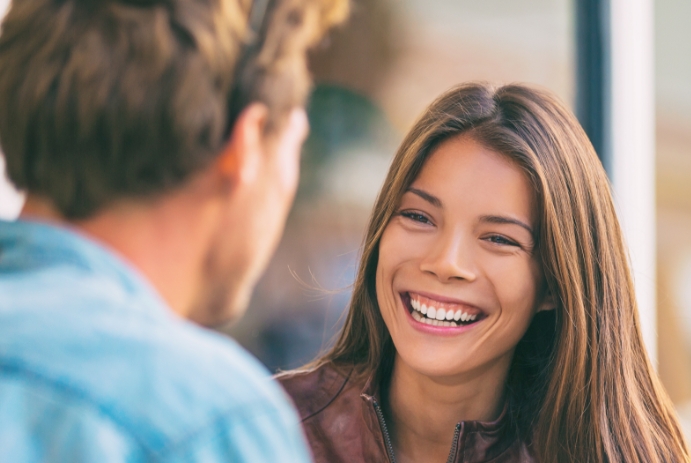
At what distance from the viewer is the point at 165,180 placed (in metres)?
0.63

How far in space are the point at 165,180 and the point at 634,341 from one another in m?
1.10

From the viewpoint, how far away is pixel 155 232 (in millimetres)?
636

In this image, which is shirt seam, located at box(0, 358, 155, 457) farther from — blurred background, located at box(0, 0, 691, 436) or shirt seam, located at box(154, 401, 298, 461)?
blurred background, located at box(0, 0, 691, 436)

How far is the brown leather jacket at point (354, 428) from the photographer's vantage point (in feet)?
4.22

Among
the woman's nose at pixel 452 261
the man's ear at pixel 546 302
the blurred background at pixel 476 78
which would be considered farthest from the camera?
the blurred background at pixel 476 78

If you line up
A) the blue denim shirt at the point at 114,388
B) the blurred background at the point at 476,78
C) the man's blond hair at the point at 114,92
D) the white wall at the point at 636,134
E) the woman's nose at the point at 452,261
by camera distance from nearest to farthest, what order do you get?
the blue denim shirt at the point at 114,388 < the man's blond hair at the point at 114,92 < the woman's nose at the point at 452,261 < the blurred background at the point at 476,78 < the white wall at the point at 636,134

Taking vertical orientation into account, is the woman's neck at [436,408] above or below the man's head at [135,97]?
below

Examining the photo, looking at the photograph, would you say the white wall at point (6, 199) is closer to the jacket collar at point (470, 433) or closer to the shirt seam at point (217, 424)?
the jacket collar at point (470, 433)

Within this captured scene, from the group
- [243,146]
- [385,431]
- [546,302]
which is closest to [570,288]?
[546,302]

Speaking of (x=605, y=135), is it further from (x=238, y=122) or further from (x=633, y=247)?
(x=238, y=122)

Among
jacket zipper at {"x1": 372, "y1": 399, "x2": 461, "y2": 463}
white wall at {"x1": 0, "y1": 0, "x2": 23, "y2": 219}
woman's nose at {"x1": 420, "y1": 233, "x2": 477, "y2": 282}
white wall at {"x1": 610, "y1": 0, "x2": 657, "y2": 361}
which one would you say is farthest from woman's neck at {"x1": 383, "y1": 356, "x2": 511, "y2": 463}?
white wall at {"x1": 610, "y1": 0, "x2": 657, "y2": 361}

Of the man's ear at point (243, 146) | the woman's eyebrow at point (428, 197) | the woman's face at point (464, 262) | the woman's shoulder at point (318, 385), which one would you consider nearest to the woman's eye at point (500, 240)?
the woman's face at point (464, 262)

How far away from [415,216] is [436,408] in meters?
0.37

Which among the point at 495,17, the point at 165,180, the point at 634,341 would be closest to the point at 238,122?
the point at 165,180
